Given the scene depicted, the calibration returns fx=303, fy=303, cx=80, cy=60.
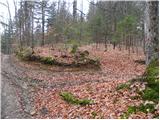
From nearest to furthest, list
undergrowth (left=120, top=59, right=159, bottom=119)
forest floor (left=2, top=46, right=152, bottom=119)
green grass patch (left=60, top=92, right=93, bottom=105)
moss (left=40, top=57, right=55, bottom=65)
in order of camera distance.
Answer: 1. undergrowth (left=120, top=59, right=159, bottom=119)
2. forest floor (left=2, top=46, right=152, bottom=119)
3. green grass patch (left=60, top=92, right=93, bottom=105)
4. moss (left=40, top=57, right=55, bottom=65)

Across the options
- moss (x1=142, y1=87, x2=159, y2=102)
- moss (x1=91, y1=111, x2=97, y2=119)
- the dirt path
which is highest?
moss (x1=142, y1=87, x2=159, y2=102)

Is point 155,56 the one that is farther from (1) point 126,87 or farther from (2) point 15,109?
(2) point 15,109

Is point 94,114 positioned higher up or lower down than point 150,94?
lower down

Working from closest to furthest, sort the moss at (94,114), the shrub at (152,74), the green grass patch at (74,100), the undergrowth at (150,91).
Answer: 1. the undergrowth at (150,91)
2. the moss at (94,114)
3. the shrub at (152,74)
4. the green grass patch at (74,100)

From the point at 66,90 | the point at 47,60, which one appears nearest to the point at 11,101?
the point at 66,90

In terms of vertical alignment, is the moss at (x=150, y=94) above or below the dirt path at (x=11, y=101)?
above

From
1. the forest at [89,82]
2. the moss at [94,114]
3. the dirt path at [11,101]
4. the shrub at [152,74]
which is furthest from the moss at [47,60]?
the moss at [94,114]

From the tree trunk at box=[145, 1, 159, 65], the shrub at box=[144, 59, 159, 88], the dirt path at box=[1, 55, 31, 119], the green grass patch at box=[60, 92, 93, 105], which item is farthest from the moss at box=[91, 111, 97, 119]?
the tree trunk at box=[145, 1, 159, 65]

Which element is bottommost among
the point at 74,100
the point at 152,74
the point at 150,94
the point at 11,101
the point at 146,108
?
the point at 11,101

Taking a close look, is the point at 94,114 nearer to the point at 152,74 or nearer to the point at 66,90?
the point at 152,74

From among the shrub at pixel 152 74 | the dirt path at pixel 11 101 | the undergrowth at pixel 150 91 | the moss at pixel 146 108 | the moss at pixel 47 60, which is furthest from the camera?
the moss at pixel 47 60

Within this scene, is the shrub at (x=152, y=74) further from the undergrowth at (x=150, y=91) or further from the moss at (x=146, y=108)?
the moss at (x=146, y=108)

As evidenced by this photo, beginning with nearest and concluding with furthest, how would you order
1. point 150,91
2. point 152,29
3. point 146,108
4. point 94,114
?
point 146,108 → point 94,114 → point 150,91 → point 152,29

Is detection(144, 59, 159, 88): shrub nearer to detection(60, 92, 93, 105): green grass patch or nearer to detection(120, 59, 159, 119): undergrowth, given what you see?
detection(120, 59, 159, 119): undergrowth
